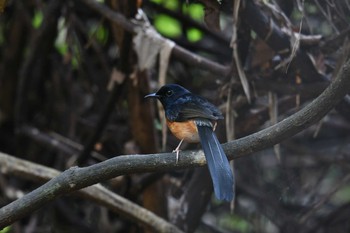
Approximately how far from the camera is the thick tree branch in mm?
3096

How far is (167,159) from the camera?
126 inches

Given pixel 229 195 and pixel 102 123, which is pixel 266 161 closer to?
pixel 102 123

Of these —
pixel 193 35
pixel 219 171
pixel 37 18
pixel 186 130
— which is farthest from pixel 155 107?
pixel 219 171

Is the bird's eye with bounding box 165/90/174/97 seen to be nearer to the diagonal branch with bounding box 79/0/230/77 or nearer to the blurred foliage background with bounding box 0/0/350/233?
the blurred foliage background with bounding box 0/0/350/233

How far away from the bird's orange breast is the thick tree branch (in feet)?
1.79

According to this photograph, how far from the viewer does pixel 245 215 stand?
6457 mm

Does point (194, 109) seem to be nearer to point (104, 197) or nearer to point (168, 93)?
point (168, 93)

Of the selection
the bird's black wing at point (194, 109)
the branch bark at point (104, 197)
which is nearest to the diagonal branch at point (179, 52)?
the bird's black wing at point (194, 109)

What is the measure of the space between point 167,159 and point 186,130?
2.61 feet

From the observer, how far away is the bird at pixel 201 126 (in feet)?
10.8

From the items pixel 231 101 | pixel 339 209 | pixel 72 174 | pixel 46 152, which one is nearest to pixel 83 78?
pixel 46 152

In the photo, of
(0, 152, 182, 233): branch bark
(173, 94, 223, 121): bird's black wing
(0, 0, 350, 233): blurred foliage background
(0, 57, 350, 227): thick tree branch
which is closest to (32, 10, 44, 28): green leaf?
(0, 0, 350, 233): blurred foliage background

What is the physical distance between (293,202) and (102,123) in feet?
6.29

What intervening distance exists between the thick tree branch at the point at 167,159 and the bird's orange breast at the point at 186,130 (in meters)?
0.54
